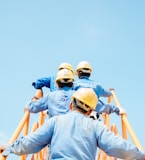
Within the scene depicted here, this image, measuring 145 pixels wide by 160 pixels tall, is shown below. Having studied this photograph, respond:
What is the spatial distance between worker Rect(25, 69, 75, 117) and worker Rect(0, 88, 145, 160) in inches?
49.9

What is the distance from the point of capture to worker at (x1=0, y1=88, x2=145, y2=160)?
2646 millimetres

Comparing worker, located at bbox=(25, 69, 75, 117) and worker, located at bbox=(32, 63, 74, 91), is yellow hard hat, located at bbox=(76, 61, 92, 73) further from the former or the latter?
worker, located at bbox=(25, 69, 75, 117)

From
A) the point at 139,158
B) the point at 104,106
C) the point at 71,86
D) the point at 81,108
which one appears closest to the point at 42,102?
the point at 71,86

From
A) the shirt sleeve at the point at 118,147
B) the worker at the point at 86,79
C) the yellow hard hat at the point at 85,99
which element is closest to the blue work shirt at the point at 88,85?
the worker at the point at 86,79

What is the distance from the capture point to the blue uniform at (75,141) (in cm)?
264

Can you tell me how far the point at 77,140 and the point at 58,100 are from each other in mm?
1524

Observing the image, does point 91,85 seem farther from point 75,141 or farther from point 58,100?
point 75,141

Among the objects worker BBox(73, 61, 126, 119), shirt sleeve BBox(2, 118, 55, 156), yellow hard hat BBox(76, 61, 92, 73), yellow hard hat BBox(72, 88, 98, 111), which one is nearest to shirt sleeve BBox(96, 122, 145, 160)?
yellow hard hat BBox(72, 88, 98, 111)

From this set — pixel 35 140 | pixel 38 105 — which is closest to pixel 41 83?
pixel 38 105

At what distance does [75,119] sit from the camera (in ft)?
9.13

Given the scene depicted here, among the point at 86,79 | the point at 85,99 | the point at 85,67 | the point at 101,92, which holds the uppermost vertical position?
the point at 85,67

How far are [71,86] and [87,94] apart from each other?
150 cm

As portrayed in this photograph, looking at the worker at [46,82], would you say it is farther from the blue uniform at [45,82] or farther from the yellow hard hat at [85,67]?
the yellow hard hat at [85,67]

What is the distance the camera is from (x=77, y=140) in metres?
2.68
